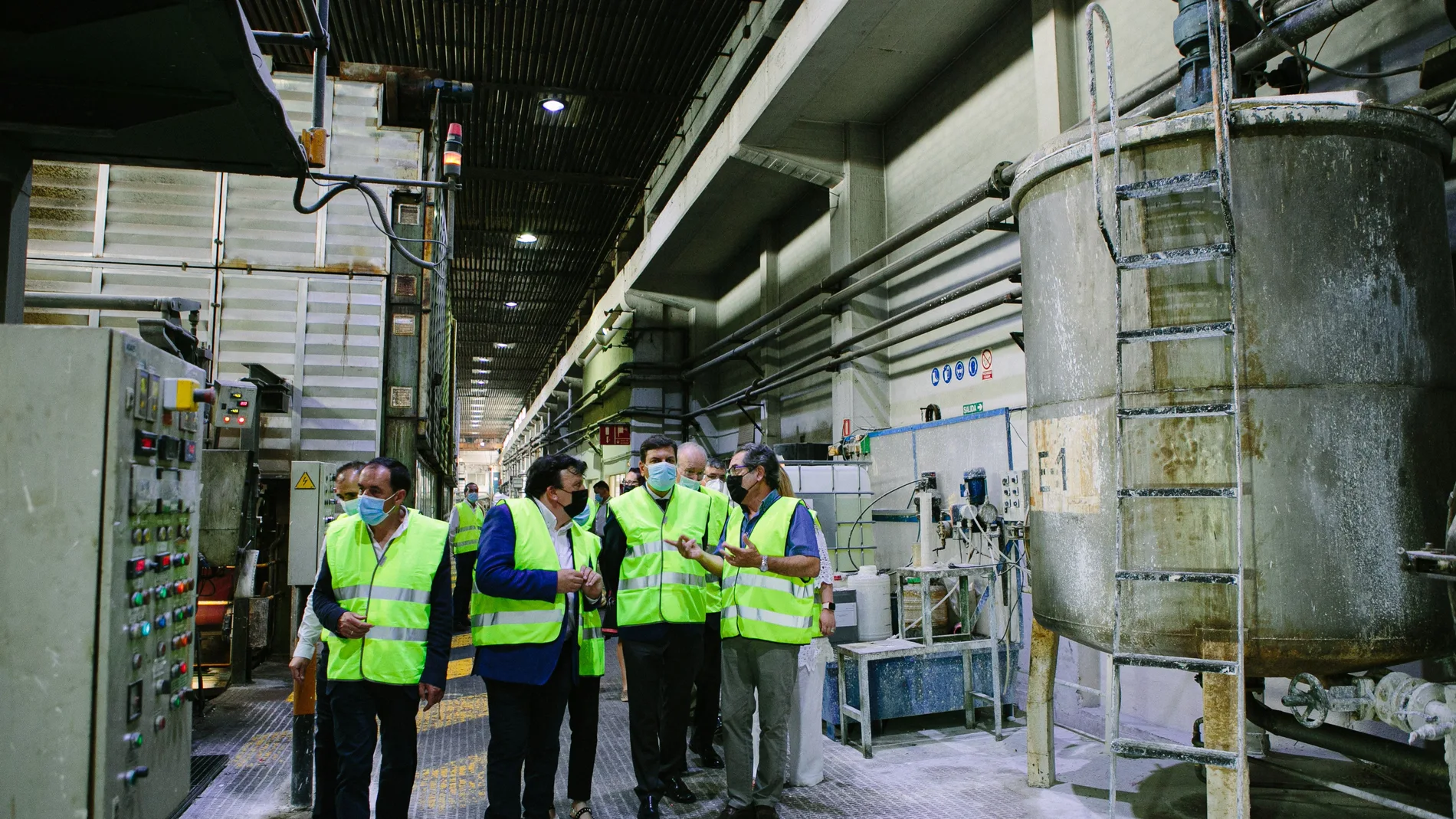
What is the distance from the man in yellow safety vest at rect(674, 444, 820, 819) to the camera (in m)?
4.13

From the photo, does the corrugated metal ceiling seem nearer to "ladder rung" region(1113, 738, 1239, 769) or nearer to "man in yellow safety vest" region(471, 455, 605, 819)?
"man in yellow safety vest" region(471, 455, 605, 819)

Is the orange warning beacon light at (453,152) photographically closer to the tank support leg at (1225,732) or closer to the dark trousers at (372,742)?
the dark trousers at (372,742)

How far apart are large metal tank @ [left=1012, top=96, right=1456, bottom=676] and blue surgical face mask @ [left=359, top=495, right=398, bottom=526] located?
2.97 m

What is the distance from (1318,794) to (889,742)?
2290mm

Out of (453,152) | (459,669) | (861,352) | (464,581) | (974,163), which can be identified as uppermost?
(974,163)

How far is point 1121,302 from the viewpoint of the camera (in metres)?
3.62

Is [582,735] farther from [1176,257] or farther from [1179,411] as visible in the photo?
[1176,257]

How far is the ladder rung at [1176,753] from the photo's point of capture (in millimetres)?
3318

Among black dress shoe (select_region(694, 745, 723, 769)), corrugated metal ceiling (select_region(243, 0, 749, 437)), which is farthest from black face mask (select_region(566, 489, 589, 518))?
corrugated metal ceiling (select_region(243, 0, 749, 437))

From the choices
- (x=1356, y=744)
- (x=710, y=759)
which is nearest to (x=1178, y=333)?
(x=1356, y=744)

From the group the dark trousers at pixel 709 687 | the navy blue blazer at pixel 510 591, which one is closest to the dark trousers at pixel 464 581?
the navy blue blazer at pixel 510 591

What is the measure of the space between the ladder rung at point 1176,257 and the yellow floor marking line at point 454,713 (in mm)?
4842

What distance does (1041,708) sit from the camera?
4.75m

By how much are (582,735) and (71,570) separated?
2.19 m
